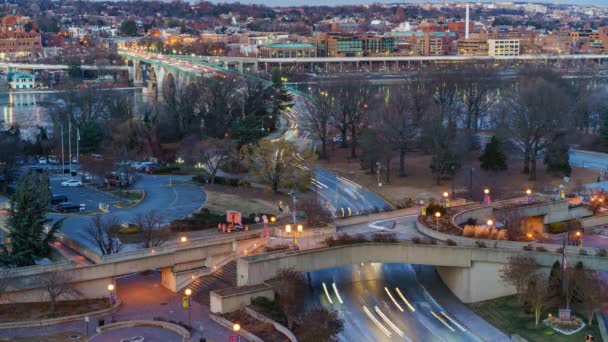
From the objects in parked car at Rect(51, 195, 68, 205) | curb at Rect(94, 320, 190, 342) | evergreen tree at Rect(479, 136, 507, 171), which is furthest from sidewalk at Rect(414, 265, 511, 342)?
parked car at Rect(51, 195, 68, 205)

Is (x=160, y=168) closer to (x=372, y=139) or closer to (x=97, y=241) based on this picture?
(x=372, y=139)

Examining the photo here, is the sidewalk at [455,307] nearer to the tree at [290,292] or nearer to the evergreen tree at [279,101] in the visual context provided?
the tree at [290,292]

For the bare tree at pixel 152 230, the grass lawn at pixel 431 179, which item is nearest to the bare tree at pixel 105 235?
the bare tree at pixel 152 230

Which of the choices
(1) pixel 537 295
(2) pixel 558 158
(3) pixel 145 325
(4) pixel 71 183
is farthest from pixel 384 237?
(4) pixel 71 183

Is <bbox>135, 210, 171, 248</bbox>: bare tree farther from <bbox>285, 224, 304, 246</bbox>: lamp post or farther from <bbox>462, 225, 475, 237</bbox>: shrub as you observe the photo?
<bbox>462, 225, 475, 237</bbox>: shrub

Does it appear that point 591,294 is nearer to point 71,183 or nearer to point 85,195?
point 85,195
